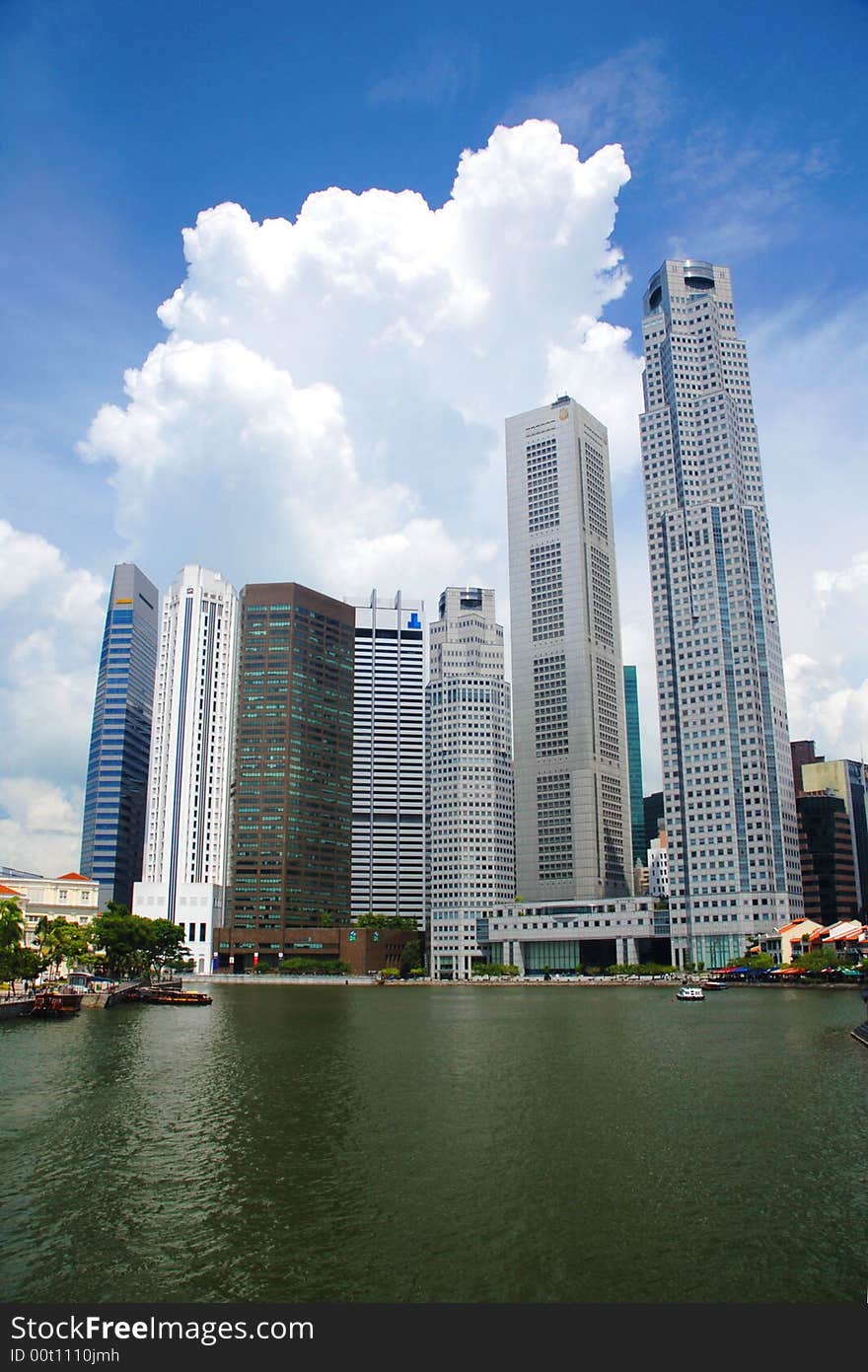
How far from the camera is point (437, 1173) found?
42.0 m

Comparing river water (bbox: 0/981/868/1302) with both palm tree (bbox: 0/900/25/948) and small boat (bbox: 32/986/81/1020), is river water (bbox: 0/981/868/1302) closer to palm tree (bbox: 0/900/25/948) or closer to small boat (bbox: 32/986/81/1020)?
small boat (bbox: 32/986/81/1020)

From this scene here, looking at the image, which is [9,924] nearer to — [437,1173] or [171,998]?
[171,998]

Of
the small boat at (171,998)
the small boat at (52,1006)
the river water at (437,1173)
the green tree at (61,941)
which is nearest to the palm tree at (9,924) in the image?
the small boat at (52,1006)

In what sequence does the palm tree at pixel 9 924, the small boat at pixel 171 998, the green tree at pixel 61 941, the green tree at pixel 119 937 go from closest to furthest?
the palm tree at pixel 9 924 < the green tree at pixel 61 941 < the small boat at pixel 171 998 < the green tree at pixel 119 937

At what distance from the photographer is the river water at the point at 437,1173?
Answer: 30062 millimetres

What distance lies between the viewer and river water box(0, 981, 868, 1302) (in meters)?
30.1

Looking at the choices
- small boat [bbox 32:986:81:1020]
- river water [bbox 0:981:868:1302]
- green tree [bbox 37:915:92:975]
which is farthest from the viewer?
green tree [bbox 37:915:92:975]

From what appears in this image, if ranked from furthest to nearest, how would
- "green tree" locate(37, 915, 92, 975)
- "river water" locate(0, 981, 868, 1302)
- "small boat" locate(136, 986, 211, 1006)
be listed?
"small boat" locate(136, 986, 211, 1006), "green tree" locate(37, 915, 92, 975), "river water" locate(0, 981, 868, 1302)

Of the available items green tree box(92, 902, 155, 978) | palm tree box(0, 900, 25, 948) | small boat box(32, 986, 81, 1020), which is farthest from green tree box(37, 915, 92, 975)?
green tree box(92, 902, 155, 978)

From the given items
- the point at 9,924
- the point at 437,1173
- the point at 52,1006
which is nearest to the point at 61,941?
the point at 9,924

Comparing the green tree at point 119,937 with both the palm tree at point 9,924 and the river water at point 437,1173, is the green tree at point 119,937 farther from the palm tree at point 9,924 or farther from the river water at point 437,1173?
the river water at point 437,1173

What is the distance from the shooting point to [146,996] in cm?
15362

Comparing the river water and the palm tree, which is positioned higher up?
the palm tree

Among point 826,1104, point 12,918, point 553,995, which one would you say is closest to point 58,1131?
point 826,1104
